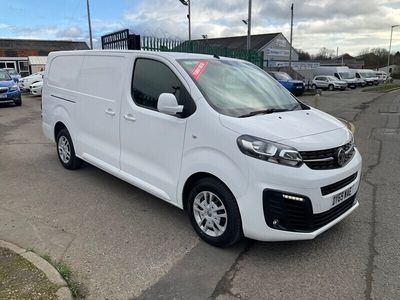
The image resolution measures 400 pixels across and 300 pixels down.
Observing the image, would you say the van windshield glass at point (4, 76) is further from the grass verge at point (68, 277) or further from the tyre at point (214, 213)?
the tyre at point (214, 213)

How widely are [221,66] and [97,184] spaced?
8.91 feet

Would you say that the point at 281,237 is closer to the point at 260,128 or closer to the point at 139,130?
the point at 260,128

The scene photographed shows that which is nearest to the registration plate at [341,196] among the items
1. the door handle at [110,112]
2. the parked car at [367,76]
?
the door handle at [110,112]

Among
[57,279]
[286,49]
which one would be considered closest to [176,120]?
[57,279]

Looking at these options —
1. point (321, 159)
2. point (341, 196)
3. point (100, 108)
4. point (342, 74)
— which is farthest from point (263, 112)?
point (342, 74)

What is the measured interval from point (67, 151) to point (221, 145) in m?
3.81

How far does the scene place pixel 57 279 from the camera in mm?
3203

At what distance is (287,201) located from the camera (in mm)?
3363

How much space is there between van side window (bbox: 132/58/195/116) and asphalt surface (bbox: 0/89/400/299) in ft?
4.59

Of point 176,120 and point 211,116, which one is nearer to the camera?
point 211,116

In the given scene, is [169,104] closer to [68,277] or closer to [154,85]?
[154,85]

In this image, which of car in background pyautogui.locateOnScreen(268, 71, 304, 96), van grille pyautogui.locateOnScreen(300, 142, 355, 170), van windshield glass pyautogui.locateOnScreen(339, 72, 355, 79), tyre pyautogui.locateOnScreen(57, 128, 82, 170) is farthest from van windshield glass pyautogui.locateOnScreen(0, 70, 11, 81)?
van windshield glass pyautogui.locateOnScreen(339, 72, 355, 79)

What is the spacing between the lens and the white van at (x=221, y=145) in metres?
3.41

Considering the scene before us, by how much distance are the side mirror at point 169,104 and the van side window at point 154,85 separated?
0.08 m
